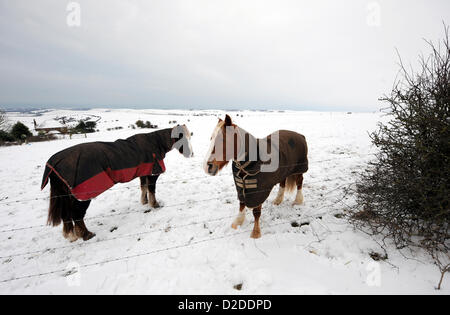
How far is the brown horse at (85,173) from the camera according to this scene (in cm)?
268

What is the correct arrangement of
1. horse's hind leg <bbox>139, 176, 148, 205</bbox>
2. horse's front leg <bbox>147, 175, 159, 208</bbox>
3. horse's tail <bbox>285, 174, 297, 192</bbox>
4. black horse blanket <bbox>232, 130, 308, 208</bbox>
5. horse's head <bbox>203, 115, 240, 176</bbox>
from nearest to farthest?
horse's head <bbox>203, 115, 240, 176</bbox>
black horse blanket <bbox>232, 130, 308, 208</bbox>
horse's tail <bbox>285, 174, 297, 192</bbox>
horse's front leg <bbox>147, 175, 159, 208</bbox>
horse's hind leg <bbox>139, 176, 148, 205</bbox>

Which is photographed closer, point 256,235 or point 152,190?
point 256,235

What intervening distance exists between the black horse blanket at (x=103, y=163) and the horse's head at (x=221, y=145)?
1.90m

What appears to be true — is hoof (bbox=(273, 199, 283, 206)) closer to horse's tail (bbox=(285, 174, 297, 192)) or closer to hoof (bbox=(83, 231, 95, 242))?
horse's tail (bbox=(285, 174, 297, 192))

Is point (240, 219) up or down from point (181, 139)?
down

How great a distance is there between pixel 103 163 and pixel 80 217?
103 centimetres

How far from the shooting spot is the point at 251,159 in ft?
8.28

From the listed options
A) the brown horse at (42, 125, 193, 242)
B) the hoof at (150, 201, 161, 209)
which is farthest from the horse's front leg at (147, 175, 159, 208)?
the brown horse at (42, 125, 193, 242)

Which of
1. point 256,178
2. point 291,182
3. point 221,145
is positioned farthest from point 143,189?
point 291,182

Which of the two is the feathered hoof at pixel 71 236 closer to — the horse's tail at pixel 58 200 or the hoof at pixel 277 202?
the horse's tail at pixel 58 200

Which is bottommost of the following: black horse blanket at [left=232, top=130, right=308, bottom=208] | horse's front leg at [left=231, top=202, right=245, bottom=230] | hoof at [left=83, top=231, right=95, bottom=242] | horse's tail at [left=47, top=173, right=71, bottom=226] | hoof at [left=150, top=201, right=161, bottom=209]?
hoof at [left=83, top=231, right=95, bottom=242]

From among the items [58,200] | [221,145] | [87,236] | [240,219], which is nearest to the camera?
[221,145]

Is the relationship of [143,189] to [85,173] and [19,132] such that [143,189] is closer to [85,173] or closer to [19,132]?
[85,173]

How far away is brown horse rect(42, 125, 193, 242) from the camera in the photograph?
2684 millimetres
